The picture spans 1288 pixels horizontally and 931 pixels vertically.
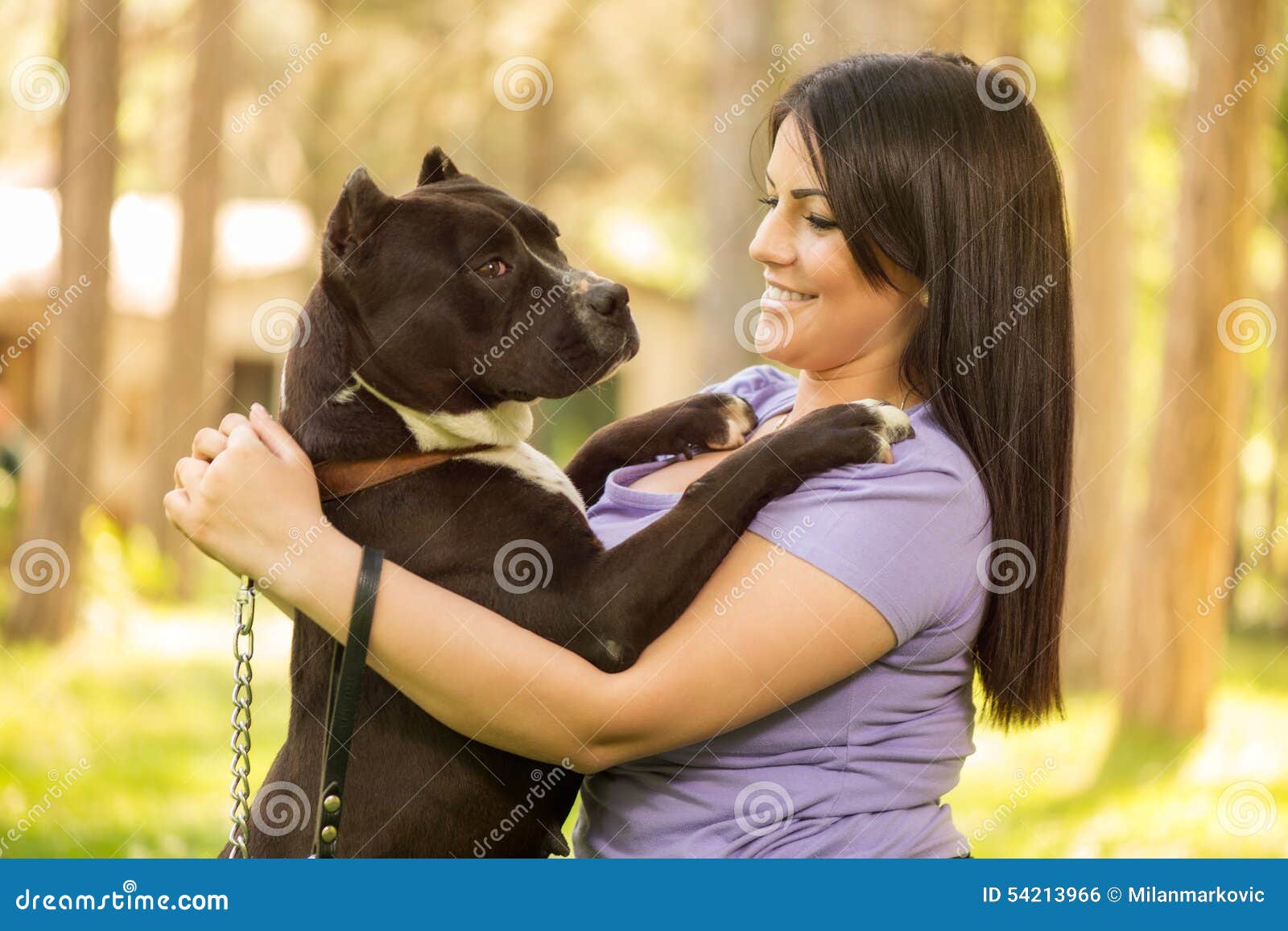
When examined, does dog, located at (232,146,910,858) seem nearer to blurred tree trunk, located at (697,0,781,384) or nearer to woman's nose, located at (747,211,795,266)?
woman's nose, located at (747,211,795,266)

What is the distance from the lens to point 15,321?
1507 cm

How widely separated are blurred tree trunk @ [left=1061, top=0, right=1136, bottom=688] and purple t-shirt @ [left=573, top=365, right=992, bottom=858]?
6.25m

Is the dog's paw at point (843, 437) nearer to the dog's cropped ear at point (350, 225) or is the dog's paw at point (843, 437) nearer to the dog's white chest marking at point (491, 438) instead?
the dog's white chest marking at point (491, 438)

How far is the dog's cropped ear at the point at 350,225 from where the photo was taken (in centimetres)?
234

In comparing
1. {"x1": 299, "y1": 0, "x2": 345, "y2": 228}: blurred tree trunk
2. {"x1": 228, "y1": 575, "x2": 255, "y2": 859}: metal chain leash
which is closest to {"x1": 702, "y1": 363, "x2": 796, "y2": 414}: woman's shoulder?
{"x1": 228, "y1": 575, "x2": 255, "y2": 859}: metal chain leash

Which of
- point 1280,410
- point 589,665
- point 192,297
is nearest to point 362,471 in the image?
point 589,665

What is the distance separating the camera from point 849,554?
6.56 ft

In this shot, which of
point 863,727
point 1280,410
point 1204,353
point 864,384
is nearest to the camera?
point 863,727

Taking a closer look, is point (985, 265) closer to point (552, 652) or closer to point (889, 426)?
point (889, 426)

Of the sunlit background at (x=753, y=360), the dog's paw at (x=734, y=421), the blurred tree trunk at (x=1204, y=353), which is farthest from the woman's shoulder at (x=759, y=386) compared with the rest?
the blurred tree trunk at (x=1204, y=353)

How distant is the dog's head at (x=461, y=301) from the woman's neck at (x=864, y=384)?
1.35ft

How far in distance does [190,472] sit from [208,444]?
7 centimetres

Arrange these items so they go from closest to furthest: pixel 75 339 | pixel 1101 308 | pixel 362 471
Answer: pixel 362 471 → pixel 1101 308 → pixel 75 339

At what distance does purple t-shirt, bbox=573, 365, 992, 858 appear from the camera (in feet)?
6.61
